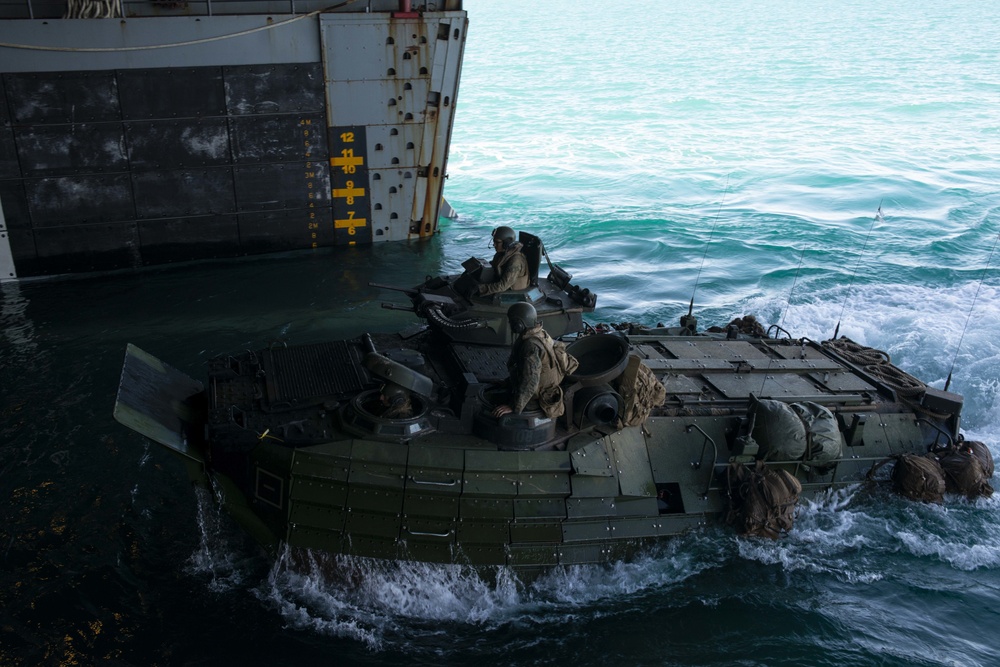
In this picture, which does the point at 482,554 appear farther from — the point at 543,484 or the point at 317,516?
the point at 317,516

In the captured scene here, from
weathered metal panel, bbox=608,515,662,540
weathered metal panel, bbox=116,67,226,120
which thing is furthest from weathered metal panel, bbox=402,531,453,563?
weathered metal panel, bbox=116,67,226,120

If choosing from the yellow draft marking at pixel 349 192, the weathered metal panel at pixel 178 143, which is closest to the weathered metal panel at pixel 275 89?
the weathered metal panel at pixel 178 143

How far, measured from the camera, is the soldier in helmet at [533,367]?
834 cm

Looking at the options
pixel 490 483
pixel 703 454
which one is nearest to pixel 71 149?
pixel 490 483

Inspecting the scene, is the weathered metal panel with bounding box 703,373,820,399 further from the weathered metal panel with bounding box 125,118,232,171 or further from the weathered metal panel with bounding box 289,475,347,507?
the weathered metal panel with bounding box 125,118,232,171

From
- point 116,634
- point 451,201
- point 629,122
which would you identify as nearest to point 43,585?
point 116,634

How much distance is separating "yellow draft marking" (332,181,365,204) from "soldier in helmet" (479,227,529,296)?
825cm

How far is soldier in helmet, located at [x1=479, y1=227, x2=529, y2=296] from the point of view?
10.6 m

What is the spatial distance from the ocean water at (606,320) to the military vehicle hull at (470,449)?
1.44 ft

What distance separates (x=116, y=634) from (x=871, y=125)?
3378 centimetres

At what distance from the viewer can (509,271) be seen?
10617 millimetres

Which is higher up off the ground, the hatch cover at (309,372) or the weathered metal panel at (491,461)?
the hatch cover at (309,372)

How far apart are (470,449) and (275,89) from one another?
1129 centimetres

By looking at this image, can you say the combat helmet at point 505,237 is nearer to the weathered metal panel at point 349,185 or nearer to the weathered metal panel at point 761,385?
the weathered metal panel at point 761,385
